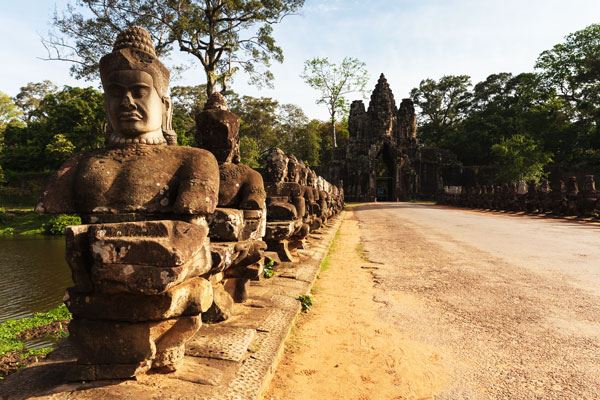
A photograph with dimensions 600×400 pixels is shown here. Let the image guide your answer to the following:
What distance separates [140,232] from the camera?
1.95 metres

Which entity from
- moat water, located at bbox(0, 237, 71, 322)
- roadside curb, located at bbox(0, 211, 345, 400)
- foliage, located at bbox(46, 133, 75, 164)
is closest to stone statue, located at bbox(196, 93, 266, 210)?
roadside curb, located at bbox(0, 211, 345, 400)

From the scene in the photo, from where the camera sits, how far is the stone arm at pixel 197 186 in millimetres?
2336

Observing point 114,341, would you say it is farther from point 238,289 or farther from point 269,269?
point 269,269

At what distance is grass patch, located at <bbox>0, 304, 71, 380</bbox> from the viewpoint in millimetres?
4352

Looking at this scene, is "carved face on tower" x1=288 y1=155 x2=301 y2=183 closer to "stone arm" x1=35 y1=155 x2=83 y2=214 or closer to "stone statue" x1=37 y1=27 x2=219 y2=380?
"stone statue" x1=37 y1=27 x2=219 y2=380

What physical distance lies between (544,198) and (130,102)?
20.7 meters

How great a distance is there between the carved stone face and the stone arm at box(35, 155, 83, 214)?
15.4 inches

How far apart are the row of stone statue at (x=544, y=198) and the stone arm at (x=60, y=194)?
18126 millimetres

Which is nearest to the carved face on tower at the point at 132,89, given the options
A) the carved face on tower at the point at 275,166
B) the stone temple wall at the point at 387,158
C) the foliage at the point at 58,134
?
the carved face on tower at the point at 275,166

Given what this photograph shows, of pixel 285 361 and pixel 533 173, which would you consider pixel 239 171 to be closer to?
pixel 285 361

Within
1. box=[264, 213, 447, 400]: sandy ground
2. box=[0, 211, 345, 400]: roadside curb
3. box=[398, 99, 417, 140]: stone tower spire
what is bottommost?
box=[264, 213, 447, 400]: sandy ground

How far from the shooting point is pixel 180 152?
2576 millimetres

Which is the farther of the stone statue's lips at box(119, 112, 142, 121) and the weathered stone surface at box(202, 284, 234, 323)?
the weathered stone surface at box(202, 284, 234, 323)

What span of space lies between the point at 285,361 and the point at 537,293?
11.1 feet
